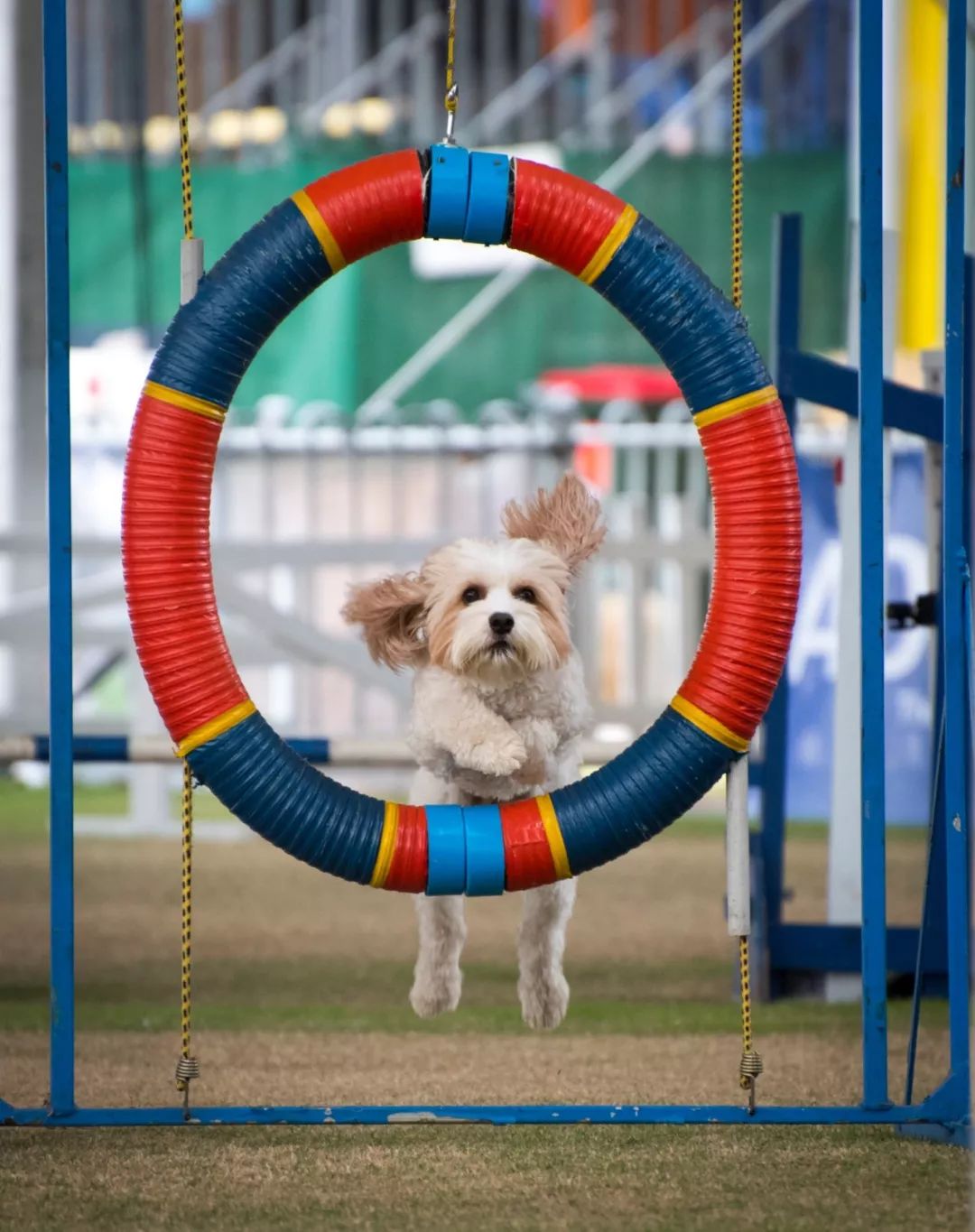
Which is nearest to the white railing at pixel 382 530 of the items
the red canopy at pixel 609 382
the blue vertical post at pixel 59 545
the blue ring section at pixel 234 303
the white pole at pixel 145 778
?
the white pole at pixel 145 778

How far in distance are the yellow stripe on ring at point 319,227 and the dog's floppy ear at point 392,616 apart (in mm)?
467

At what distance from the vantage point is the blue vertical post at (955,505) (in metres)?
2.81

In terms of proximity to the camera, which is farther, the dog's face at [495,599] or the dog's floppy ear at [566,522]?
the dog's floppy ear at [566,522]

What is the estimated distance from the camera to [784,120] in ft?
35.4

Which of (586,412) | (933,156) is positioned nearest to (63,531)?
(933,156)

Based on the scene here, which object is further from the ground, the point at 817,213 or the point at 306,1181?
the point at 817,213

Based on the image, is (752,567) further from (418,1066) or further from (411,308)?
(411,308)

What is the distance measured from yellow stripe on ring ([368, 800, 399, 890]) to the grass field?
16.4 inches

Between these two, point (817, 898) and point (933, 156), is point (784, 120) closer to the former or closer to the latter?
point (933, 156)

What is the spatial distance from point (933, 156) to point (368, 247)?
5.29m

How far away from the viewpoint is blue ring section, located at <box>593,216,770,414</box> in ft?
8.88

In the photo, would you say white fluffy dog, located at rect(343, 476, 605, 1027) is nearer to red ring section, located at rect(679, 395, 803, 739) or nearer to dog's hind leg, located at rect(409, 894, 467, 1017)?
dog's hind leg, located at rect(409, 894, 467, 1017)

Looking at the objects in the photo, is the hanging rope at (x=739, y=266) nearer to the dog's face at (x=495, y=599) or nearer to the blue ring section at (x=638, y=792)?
the blue ring section at (x=638, y=792)

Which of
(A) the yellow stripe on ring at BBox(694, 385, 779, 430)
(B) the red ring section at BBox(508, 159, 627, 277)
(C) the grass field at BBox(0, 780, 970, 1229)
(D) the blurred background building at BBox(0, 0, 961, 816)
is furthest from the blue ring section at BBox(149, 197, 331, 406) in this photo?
(D) the blurred background building at BBox(0, 0, 961, 816)
